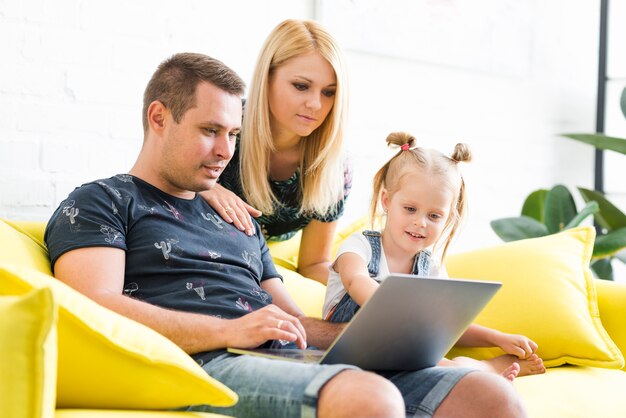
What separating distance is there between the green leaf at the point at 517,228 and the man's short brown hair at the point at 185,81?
176cm

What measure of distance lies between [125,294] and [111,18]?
999mm

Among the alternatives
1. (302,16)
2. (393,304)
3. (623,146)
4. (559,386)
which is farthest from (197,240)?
(623,146)

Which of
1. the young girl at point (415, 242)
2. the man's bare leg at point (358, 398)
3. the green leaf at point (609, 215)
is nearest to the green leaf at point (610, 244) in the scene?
the green leaf at point (609, 215)

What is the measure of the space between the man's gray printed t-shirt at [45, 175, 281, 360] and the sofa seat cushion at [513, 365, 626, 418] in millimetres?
560

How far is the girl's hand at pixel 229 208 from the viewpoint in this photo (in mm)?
1738

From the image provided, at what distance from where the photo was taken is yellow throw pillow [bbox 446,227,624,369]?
1933mm

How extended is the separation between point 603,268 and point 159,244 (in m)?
2.39

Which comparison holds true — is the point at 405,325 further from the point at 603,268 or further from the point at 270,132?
the point at 603,268

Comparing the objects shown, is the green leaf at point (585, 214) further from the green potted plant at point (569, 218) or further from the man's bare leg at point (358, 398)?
the man's bare leg at point (358, 398)

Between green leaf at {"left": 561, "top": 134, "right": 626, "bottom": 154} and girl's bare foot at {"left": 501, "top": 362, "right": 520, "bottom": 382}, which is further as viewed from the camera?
green leaf at {"left": 561, "top": 134, "right": 626, "bottom": 154}

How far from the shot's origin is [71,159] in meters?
2.15

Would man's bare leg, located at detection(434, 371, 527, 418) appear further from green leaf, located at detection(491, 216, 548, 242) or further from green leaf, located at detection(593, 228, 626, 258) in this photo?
green leaf, located at detection(593, 228, 626, 258)

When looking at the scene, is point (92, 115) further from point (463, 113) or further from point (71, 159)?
point (463, 113)

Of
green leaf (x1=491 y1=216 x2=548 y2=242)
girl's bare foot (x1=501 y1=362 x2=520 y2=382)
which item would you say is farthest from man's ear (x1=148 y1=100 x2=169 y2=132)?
green leaf (x1=491 y1=216 x2=548 y2=242)
